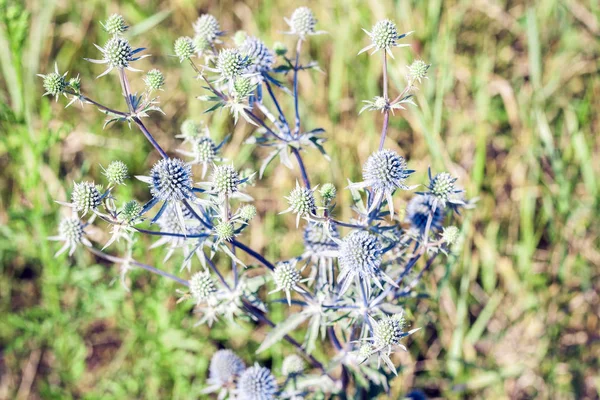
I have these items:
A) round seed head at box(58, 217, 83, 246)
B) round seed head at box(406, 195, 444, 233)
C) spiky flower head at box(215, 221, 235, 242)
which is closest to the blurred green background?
round seed head at box(58, 217, 83, 246)

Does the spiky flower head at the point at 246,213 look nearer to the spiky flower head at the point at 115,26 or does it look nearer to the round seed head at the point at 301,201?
the round seed head at the point at 301,201

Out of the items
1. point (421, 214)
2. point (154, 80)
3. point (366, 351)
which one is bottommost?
point (366, 351)

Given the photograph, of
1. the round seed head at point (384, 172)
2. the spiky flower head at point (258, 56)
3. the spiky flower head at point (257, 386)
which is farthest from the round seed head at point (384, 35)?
the spiky flower head at point (257, 386)

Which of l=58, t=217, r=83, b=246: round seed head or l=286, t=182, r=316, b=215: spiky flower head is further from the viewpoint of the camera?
l=58, t=217, r=83, b=246: round seed head

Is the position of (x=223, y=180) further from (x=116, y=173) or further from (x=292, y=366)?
(x=292, y=366)

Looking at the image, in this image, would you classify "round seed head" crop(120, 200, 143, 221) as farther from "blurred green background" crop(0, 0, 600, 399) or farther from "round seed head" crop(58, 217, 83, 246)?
"blurred green background" crop(0, 0, 600, 399)

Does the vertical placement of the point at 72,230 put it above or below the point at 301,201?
below

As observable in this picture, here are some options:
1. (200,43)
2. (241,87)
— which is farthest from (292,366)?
(200,43)
